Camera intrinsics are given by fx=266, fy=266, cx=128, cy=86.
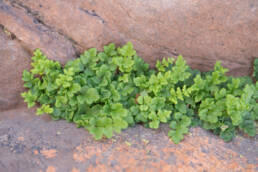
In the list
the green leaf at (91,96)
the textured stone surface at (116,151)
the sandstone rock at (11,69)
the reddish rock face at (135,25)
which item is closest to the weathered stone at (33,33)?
the reddish rock face at (135,25)

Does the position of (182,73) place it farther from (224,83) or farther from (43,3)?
(43,3)

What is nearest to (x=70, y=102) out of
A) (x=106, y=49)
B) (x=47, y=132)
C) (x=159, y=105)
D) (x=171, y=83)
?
(x=47, y=132)

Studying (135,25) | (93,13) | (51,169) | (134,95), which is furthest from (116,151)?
(93,13)

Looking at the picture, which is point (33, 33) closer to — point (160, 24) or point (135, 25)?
point (135, 25)

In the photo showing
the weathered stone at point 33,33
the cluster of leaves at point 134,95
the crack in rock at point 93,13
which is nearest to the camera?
the cluster of leaves at point 134,95

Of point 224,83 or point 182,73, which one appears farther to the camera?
point 224,83

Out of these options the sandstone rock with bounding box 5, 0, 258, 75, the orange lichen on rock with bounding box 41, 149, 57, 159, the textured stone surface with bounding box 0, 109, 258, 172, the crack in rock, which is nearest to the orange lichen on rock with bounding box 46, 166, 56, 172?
the textured stone surface with bounding box 0, 109, 258, 172

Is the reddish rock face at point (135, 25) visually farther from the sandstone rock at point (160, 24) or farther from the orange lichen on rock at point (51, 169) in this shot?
the orange lichen on rock at point (51, 169)
